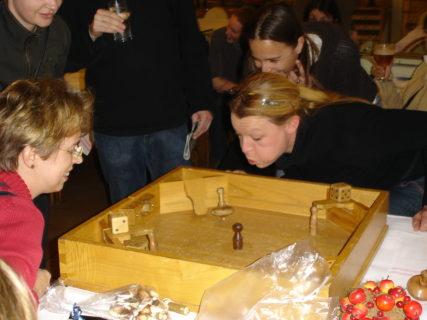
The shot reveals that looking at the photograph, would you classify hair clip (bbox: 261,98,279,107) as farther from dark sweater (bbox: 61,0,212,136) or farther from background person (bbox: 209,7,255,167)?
background person (bbox: 209,7,255,167)

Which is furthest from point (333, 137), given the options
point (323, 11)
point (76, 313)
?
point (323, 11)

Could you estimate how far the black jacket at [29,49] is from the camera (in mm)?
1471

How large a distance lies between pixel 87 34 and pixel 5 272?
1225 mm

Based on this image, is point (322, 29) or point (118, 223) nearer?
point (118, 223)

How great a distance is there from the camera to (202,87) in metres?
1.92

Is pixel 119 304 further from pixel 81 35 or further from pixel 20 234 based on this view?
pixel 81 35

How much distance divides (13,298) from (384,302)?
54 centimetres

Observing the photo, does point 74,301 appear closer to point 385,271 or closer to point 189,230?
point 189,230

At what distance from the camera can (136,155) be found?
71.4 inches

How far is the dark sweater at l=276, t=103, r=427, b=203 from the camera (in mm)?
1332

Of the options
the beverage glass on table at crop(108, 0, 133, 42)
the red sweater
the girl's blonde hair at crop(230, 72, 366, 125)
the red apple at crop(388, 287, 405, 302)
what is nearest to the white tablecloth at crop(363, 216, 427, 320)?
the red apple at crop(388, 287, 405, 302)

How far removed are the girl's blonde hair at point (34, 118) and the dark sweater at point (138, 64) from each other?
2.01 feet

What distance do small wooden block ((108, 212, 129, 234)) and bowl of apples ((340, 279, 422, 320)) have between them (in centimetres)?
51

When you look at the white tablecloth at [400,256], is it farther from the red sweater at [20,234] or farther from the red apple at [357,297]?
the red sweater at [20,234]
